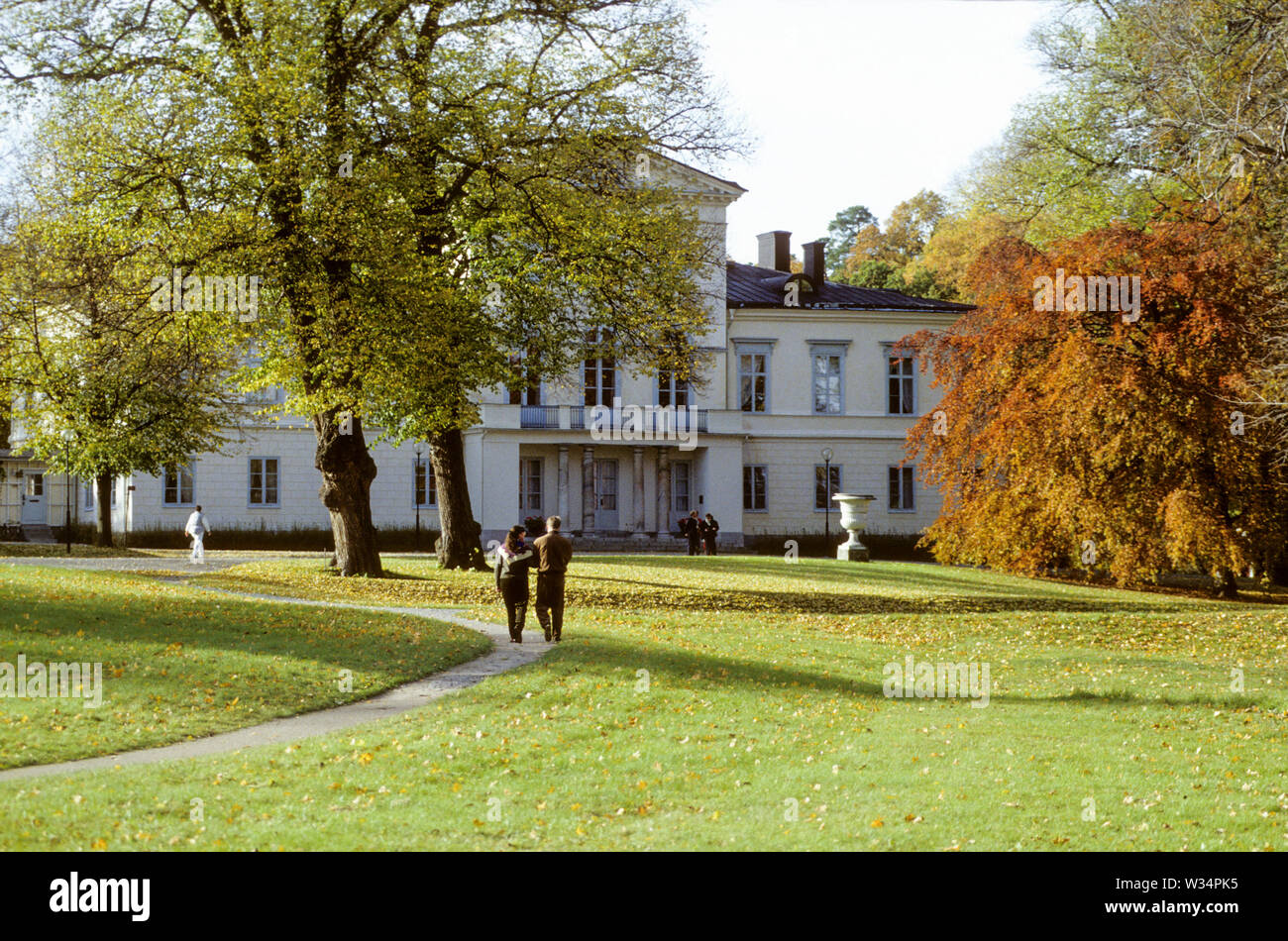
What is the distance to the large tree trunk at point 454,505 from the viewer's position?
2916 cm

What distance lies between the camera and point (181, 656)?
14391 millimetres

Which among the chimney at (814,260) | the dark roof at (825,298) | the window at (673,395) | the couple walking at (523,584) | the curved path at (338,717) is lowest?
the curved path at (338,717)

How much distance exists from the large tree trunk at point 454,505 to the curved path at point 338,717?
34.2 ft

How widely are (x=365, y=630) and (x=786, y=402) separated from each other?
3413 cm

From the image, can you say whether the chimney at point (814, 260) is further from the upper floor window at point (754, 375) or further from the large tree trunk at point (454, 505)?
the large tree trunk at point (454, 505)

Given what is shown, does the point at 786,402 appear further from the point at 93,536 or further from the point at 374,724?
the point at 374,724

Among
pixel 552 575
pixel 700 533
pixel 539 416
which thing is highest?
pixel 539 416

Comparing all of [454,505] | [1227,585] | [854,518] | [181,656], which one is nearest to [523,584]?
[181,656]

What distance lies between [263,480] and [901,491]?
24769 millimetres

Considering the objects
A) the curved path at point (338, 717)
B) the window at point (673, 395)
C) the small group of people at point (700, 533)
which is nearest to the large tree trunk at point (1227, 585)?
the small group of people at point (700, 533)

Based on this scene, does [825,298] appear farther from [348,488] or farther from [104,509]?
[348,488]

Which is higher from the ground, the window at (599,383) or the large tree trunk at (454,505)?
the window at (599,383)

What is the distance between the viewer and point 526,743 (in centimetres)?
1105
